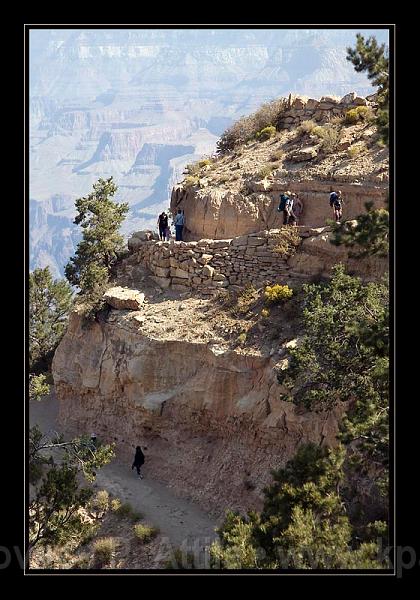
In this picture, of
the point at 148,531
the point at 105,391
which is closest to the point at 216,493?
the point at 148,531

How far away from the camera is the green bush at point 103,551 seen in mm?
20656

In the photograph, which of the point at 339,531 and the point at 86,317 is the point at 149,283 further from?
the point at 339,531

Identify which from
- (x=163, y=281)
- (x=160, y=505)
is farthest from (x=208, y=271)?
(x=160, y=505)

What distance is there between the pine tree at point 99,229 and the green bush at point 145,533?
392 inches

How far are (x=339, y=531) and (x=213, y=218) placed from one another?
15194 millimetres

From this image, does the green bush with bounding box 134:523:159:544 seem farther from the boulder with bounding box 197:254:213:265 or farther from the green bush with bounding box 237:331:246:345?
the boulder with bounding box 197:254:213:265

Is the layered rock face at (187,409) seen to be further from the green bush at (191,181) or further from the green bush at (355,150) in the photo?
the green bush at (355,150)

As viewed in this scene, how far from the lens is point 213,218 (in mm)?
26672

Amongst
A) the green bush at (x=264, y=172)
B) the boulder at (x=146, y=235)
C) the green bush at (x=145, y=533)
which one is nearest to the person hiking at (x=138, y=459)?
the green bush at (x=145, y=533)

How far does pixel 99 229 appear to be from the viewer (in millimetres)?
29625

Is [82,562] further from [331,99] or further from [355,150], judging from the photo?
[331,99]

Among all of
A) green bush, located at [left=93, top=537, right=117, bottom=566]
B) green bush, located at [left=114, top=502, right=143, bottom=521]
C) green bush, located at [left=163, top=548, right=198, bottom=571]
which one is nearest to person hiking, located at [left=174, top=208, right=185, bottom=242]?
green bush, located at [left=114, top=502, right=143, bottom=521]

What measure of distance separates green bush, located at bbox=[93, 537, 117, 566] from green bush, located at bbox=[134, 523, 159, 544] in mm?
747

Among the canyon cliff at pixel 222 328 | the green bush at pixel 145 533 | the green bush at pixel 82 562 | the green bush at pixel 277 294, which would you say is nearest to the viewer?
the green bush at pixel 82 562
